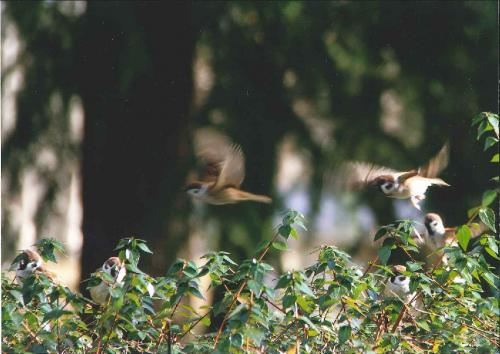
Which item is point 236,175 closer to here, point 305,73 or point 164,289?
point 164,289

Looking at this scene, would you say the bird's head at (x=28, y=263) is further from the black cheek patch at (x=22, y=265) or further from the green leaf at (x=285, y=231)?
the green leaf at (x=285, y=231)

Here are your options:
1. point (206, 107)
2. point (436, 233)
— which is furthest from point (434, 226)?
point (206, 107)

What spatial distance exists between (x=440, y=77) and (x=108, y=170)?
49.7 inches

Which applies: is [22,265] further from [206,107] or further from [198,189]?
[206,107]

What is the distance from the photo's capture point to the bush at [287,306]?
3.52 ft

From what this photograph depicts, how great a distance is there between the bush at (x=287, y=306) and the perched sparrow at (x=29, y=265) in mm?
34

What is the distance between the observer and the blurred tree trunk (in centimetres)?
242

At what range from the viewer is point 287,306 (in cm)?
111

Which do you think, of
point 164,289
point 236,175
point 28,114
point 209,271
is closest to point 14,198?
point 28,114

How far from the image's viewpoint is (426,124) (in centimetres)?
260

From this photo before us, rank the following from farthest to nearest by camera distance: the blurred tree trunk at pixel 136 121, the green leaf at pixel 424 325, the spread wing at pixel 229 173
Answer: the blurred tree trunk at pixel 136 121
the spread wing at pixel 229 173
the green leaf at pixel 424 325

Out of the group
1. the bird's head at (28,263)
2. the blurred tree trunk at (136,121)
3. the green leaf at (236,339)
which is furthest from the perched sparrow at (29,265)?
the blurred tree trunk at (136,121)

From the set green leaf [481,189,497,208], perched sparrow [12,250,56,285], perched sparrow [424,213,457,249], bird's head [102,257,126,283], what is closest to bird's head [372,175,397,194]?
perched sparrow [424,213,457,249]

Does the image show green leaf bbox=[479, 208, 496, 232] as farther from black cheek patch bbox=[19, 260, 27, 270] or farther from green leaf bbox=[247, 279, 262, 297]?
black cheek patch bbox=[19, 260, 27, 270]
